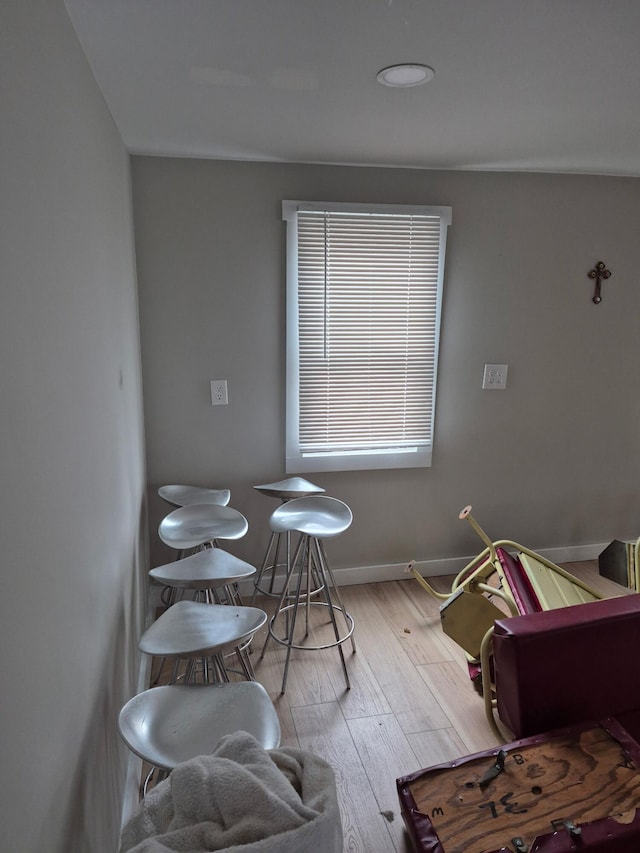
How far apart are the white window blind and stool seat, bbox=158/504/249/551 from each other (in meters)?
0.64

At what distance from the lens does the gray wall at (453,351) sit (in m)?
2.64

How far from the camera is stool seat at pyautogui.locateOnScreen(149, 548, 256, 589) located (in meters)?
1.69

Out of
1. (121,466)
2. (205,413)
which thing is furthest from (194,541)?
(205,413)

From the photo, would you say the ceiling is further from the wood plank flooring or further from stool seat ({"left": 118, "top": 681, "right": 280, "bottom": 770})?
the wood plank flooring

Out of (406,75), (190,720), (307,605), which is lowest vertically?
(307,605)

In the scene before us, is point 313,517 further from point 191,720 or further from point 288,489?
point 191,720

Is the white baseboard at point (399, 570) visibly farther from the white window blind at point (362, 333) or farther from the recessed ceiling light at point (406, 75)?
the recessed ceiling light at point (406, 75)

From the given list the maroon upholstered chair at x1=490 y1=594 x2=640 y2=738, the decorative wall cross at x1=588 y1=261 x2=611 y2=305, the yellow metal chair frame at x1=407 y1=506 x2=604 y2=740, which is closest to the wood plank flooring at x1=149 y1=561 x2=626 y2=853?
the yellow metal chair frame at x1=407 y1=506 x2=604 y2=740

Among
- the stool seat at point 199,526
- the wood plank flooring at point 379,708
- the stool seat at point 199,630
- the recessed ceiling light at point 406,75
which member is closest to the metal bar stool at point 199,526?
the stool seat at point 199,526

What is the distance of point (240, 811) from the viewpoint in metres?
0.84

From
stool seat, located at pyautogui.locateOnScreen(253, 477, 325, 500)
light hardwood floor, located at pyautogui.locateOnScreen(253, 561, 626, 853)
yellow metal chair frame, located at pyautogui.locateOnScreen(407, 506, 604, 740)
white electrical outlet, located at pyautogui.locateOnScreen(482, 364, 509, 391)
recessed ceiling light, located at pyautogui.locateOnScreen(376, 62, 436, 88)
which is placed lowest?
light hardwood floor, located at pyautogui.locateOnScreen(253, 561, 626, 853)

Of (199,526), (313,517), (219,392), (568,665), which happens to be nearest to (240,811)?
(568,665)

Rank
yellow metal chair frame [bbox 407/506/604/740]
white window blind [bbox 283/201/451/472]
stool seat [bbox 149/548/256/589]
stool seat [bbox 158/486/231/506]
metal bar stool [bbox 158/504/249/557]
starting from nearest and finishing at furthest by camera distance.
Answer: stool seat [bbox 149/548/256/589] → metal bar stool [bbox 158/504/249/557] → yellow metal chair frame [bbox 407/506/604/740] → stool seat [bbox 158/486/231/506] → white window blind [bbox 283/201/451/472]

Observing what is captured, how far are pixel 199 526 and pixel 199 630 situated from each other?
30.9 inches
